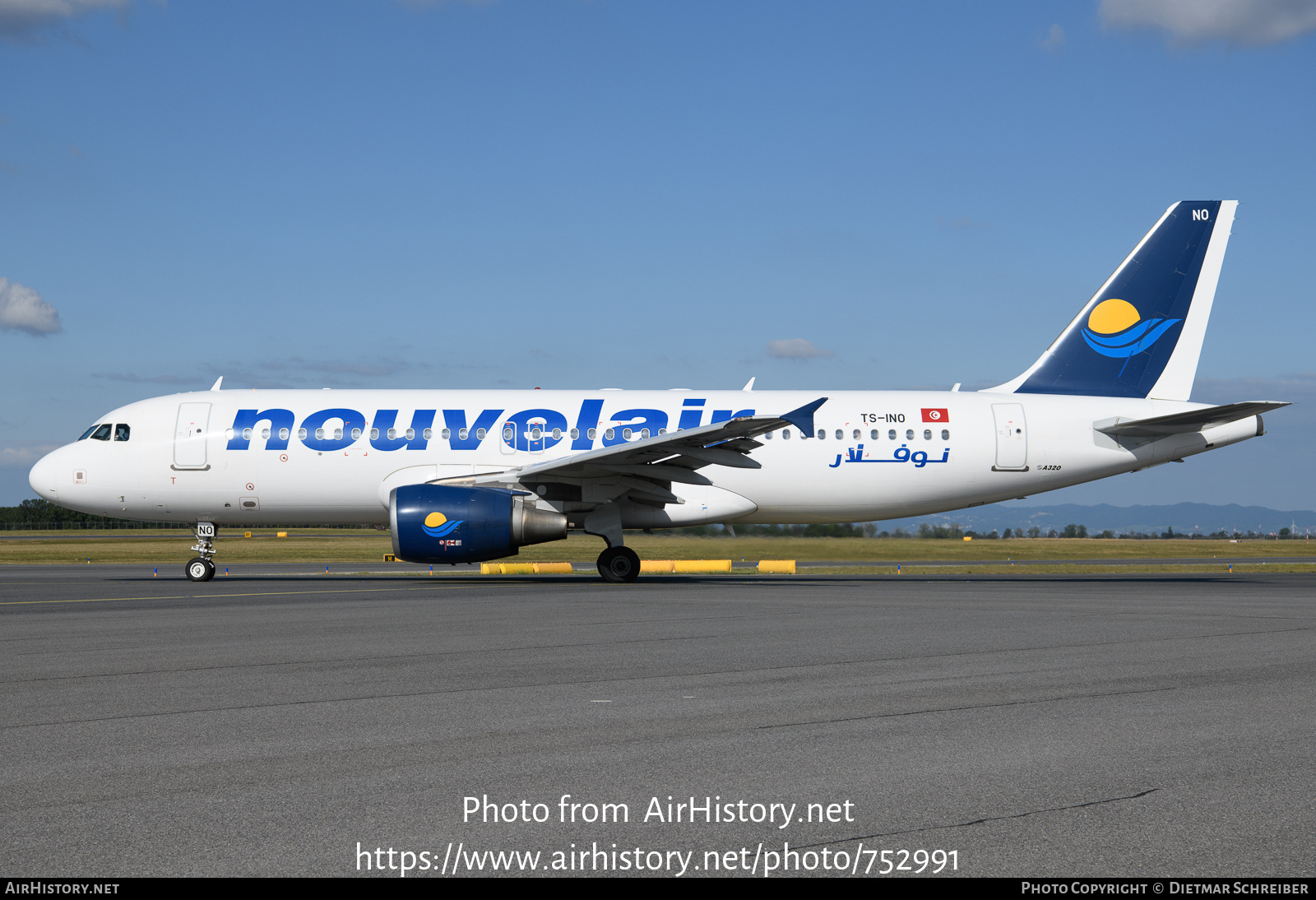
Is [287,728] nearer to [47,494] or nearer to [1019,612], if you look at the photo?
[1019,612]

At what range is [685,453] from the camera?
2153 centimetres

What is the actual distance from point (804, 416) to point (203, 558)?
13.0 metres

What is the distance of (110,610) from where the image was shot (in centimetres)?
1550

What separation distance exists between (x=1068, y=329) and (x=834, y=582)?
8.32 meters

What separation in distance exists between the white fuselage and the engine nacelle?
2.33 m

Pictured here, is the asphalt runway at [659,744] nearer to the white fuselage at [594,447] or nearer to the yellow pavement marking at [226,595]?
the yellow pavement marking at [226,595]

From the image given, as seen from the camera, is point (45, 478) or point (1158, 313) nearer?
point (45, 478)

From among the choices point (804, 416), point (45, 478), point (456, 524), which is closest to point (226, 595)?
point (456, 524)

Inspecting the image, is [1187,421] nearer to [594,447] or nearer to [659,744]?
[594,447]

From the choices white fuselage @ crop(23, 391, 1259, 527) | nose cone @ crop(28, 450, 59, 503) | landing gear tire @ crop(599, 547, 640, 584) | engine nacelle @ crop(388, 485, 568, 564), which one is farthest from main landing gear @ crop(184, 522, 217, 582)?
landing gear tire @ crop(599, 547, 640, 584)

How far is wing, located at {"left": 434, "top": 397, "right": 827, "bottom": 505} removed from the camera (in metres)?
20.3

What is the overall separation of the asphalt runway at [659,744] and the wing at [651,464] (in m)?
7.12

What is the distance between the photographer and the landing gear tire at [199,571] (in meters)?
22.4

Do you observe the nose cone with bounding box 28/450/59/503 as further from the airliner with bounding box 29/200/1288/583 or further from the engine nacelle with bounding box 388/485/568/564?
the engine nacelle with bounding box 388/485/568/564
